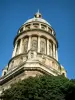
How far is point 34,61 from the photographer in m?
28.1

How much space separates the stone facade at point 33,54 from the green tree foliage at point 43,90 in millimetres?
4549

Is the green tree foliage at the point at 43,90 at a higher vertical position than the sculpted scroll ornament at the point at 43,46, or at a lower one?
lower

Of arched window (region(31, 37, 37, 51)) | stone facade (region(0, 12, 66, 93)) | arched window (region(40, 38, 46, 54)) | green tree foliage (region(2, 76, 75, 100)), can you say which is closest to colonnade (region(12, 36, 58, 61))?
stone facade (region(0, 12, 66, 93))

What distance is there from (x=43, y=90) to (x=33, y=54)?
894 cm

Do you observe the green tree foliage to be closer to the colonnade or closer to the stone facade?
the stone facade

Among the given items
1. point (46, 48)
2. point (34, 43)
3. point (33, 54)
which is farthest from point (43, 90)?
point (34, 43)

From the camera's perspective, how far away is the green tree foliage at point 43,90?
67.5 feet

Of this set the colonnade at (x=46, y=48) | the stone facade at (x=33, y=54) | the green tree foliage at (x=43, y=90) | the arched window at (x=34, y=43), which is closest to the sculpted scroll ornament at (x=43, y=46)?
the stone facade at (x=33, y=54)

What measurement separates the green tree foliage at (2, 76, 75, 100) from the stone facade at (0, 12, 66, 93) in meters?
4.55

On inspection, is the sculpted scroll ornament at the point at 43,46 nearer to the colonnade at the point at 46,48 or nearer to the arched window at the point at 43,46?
the arched window at the point at 43,46

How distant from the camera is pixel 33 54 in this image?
1161 inches

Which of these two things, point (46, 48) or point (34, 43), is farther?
point (34, 43)

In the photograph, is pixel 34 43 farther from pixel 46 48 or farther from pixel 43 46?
pixel 46 48

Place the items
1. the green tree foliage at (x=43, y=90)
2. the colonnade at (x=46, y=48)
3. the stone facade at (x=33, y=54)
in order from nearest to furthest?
the green tree foliage at (x=43, y=90), the stone facade at (x=33, y=54), the colonnade at (x=46, y=48)
